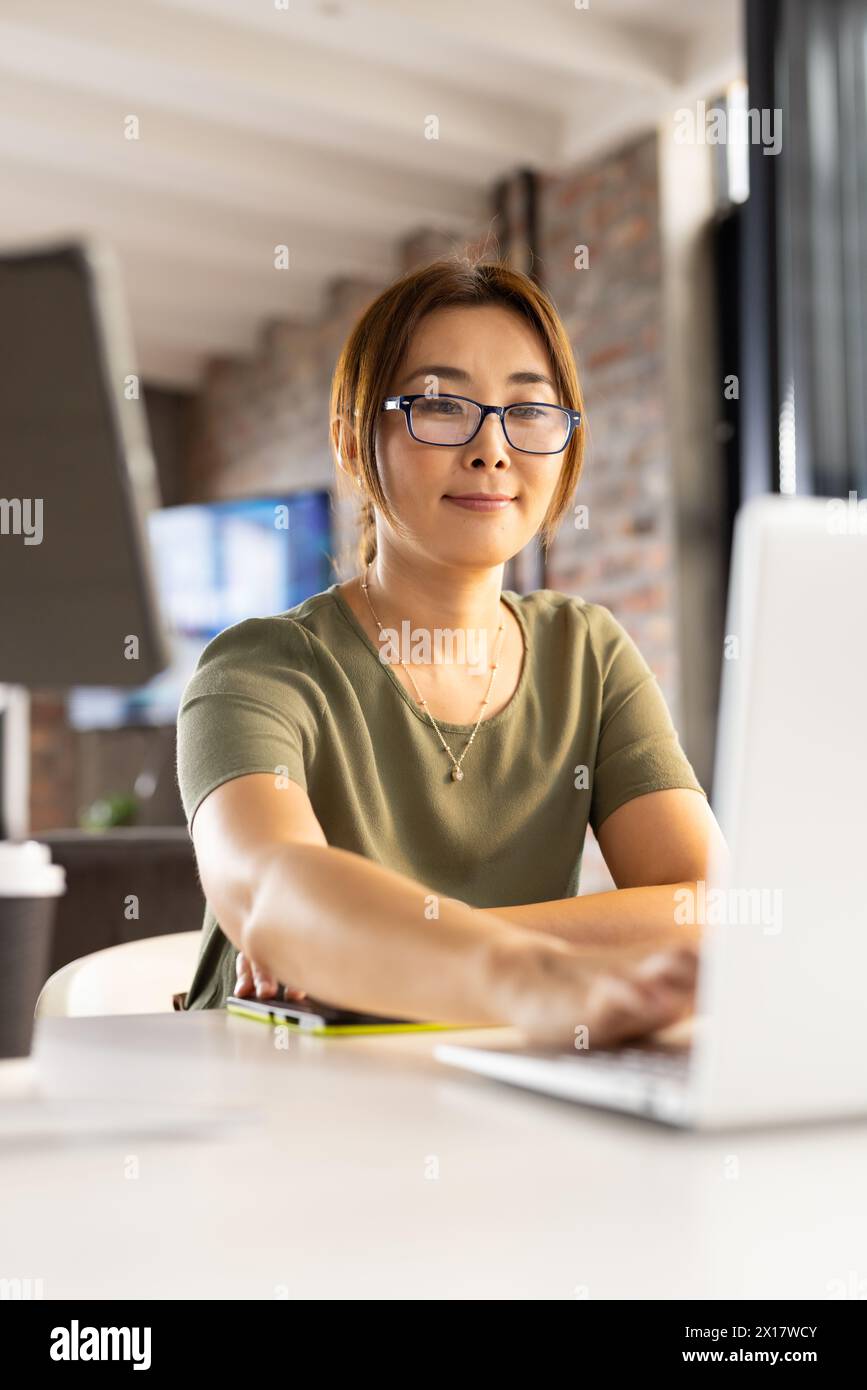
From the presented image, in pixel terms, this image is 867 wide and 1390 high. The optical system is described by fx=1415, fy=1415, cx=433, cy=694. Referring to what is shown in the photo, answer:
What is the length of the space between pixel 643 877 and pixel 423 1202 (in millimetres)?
899

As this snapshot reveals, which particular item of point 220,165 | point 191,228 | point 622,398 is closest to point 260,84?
point 220,165

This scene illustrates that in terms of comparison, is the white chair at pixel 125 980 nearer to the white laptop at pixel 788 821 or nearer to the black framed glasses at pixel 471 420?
the black framed glasses at pixel 471 420

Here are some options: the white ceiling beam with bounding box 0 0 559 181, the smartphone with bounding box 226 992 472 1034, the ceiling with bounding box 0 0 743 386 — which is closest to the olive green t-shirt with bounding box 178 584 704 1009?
the smartphone with bounding box 226 992 472 1034

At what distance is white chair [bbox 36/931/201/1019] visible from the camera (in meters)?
1.20

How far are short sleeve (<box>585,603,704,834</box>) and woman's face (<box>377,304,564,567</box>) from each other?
0.18 meters

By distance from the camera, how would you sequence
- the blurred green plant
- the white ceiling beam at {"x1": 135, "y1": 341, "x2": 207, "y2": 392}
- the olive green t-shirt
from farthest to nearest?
1. the white ceiling beam at {"x1": 135, "y1": 341, "x2": 207, "y2": 392}
2. the blurred green plant
3. the olive green t-shirt

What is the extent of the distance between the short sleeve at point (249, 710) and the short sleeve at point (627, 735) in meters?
0.34

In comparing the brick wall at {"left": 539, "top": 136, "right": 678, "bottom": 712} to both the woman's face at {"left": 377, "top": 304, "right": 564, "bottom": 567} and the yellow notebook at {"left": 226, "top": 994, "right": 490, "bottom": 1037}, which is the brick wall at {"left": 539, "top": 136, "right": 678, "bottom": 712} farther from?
the yellow notebook at {"left": 226, "top": 994, "right": 490, "bottom": 1037}

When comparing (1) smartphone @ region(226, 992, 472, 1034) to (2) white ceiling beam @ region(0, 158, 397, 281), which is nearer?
(1) smartphone @ region(226, 992, 472, 1034)

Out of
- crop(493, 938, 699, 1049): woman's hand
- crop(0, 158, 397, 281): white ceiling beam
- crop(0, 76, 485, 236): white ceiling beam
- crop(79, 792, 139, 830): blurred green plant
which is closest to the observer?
crop(493, 938, 699, 1049): woman's hand

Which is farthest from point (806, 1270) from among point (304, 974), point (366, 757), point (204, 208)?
point (204, 208)

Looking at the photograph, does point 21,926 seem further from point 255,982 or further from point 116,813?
point 116,813

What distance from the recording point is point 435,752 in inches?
55.1

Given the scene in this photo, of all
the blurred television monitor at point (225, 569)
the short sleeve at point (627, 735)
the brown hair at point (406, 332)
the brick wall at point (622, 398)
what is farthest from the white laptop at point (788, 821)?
the blurred television monitor at point (225, 569)
